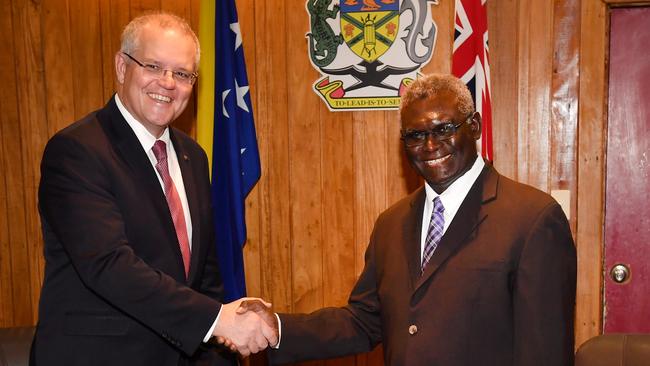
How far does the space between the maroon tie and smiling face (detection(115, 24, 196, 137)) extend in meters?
0.10

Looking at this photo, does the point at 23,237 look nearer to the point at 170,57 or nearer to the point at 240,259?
the point at 240,259

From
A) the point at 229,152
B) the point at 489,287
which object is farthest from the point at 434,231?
the point at 229,152

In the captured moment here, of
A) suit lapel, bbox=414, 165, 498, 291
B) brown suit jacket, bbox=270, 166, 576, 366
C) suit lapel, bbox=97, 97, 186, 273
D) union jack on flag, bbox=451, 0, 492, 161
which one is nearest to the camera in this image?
brown suit jacket, bbox=270, 166, 576, 366

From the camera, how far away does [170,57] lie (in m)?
1.90

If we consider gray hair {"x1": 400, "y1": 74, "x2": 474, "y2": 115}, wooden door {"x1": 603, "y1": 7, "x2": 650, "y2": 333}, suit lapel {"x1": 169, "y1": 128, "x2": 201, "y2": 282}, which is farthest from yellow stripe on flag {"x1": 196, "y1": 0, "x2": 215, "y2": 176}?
wooden door {"x1": 603, "y1": 7, "x2": 650, "y2": 333}

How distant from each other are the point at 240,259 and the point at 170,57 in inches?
52.3

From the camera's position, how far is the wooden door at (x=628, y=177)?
2.85m

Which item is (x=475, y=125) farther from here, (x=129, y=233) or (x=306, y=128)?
(x=306, y=128)

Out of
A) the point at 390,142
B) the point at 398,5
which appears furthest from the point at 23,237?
the point at 398,5

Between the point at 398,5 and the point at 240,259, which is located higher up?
the point at 398,5

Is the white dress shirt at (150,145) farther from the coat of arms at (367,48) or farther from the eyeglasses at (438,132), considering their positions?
the coat of arms at (367,48)

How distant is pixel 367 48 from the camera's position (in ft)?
9.95

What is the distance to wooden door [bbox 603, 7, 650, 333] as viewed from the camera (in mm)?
2852

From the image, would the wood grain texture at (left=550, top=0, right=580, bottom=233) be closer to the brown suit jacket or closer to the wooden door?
the wooden door
